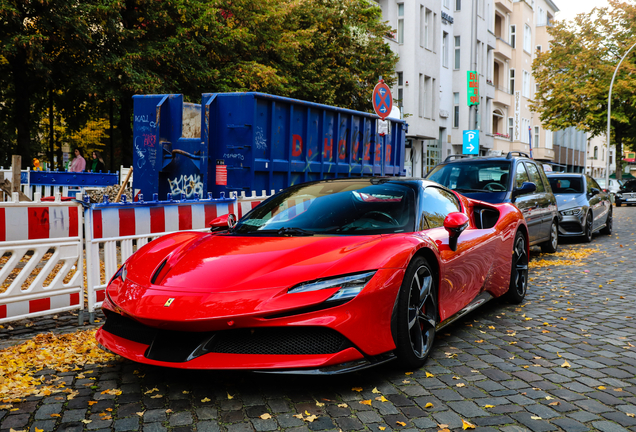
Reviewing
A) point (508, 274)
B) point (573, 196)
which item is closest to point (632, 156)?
point (573, 196)

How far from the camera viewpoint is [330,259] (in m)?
3.58

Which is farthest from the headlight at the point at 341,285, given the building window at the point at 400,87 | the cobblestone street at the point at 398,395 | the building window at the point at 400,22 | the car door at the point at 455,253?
the building window at the point at 400,22

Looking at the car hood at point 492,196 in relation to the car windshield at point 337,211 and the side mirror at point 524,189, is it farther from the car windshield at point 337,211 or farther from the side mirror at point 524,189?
the car windshield at point 337,211

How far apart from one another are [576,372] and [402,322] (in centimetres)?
128

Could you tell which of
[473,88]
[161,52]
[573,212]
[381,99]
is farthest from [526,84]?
[381,99]

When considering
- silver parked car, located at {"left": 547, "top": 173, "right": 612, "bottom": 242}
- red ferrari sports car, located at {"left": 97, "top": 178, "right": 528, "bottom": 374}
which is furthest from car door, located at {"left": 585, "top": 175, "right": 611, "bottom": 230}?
red ferrari sports car, located at {"left": 97, "top": 178, "right": 528, "bottom": 374}

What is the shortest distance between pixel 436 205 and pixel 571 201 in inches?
357

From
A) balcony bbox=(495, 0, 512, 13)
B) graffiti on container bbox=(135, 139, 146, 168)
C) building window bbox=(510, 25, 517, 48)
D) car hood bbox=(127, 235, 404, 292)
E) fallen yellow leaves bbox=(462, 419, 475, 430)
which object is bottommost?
fallen yellow leaves bbox=(462, 419, 475, 430)

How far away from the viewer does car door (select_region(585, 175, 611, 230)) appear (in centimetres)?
1330

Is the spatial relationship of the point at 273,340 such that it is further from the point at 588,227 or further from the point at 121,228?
the point at 588,227

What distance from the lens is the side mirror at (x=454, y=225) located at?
4441 millimetres

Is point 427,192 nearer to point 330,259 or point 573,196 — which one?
point 330,259

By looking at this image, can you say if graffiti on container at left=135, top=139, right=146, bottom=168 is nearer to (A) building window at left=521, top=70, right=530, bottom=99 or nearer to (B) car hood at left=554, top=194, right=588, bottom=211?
(B) car hood at left=554, top=194, right=588, bottom=211

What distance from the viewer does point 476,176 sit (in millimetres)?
9742
